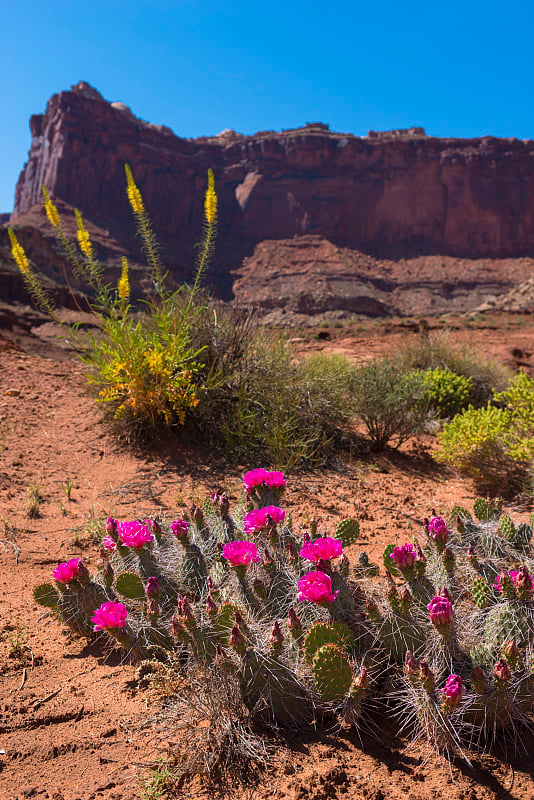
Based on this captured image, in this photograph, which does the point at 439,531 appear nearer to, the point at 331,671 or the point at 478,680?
the point at 478,680

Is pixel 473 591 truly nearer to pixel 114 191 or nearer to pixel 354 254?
pixel 354 254

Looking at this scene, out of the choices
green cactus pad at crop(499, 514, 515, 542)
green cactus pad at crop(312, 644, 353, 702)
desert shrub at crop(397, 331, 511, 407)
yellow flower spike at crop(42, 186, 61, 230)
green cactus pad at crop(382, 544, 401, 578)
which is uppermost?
yellow flower spike at crop(42, 186, 61, 230)

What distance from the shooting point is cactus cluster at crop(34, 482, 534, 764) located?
1.67m

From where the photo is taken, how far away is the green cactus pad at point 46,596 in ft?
7.59

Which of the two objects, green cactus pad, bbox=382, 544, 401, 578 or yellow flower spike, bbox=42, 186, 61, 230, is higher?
yellow flower spike, bbox=42, 186, 61, 230

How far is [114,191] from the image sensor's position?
6341 cm

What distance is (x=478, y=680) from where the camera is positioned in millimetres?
1630

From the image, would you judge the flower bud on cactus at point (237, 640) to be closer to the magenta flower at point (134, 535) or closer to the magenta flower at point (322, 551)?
the magenta flower at point (322, 551)

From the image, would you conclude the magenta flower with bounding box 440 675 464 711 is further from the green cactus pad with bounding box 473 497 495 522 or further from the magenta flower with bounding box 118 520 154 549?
the green cactus pad with bounding box 473 497 495 522

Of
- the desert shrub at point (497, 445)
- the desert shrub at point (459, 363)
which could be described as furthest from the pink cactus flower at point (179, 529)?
the desert shrub at point (459, 363)

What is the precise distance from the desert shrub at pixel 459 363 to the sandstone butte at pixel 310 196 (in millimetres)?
48444

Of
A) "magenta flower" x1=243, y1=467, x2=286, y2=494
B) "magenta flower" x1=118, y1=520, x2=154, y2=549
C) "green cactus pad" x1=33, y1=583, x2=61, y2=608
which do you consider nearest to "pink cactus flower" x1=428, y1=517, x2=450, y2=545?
"magenta flower" x1=243, y1=467, x2=286, y2=494

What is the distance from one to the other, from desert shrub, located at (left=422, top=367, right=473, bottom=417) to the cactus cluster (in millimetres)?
4981

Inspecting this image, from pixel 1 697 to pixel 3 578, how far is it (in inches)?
40.8
